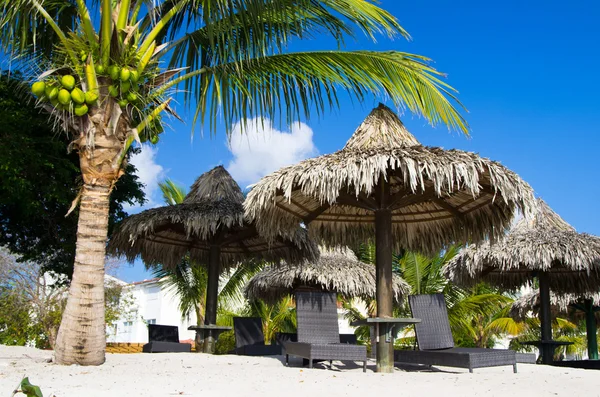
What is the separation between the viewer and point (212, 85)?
7469 mm

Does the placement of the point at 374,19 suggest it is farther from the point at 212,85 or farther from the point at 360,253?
the point at 360,253

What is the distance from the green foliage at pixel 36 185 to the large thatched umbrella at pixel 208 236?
856 millimetres

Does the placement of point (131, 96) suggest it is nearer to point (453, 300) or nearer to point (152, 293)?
point (453, 300)

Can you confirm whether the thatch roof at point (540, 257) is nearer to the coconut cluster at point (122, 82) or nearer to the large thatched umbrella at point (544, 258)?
the large thatched umbrella at point (544, 258)

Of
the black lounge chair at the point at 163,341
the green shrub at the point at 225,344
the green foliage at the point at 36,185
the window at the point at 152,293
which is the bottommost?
the green shrub at the point at 225,344

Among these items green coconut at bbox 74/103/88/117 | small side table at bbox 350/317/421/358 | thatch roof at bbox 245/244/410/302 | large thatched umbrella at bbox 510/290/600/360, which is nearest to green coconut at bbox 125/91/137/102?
green coconut at bbox 74/103/88/117

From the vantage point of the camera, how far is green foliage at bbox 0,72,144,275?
8438mm

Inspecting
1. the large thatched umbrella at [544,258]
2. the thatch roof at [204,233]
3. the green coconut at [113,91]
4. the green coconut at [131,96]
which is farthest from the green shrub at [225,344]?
the green coconut at [113,91]

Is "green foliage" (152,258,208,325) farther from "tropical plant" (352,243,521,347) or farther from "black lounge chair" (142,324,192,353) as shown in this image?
"black lounge chair" (142,324,192,353)

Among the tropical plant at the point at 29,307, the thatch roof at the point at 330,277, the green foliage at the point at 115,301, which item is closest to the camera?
the thatch roof at the point at 330,277

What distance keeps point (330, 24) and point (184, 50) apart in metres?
2.10

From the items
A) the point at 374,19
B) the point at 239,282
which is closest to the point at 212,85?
the point at 374,19

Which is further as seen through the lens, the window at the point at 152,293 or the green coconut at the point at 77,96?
the window at the point at 152,293

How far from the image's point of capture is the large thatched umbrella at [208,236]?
8656mm
